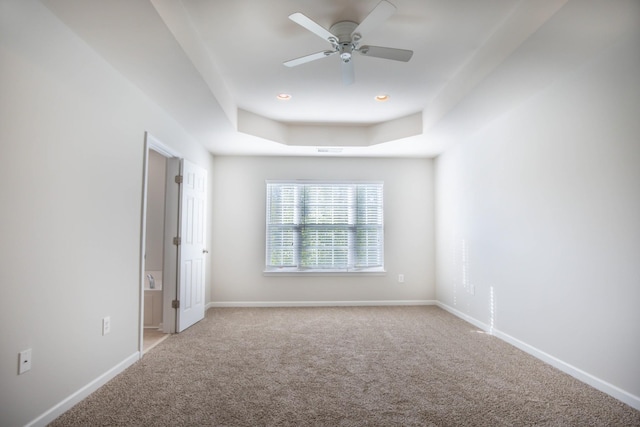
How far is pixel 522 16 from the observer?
2.42 m

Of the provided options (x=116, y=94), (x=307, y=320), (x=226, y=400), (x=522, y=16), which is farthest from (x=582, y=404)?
(x=116, y=94)

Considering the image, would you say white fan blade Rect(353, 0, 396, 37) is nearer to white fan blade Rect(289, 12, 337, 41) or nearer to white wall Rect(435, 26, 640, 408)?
white fan blade Rect(289, 12, 337, 41)

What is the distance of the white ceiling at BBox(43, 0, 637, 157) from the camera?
7.29 ft

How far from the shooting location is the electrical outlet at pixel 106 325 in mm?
2666

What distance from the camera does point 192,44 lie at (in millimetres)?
2693

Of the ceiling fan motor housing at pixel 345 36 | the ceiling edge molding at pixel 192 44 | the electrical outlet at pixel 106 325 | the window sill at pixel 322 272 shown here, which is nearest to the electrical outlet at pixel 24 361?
the electrical outlet at pixel 106 325

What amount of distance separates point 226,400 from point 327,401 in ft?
2.13

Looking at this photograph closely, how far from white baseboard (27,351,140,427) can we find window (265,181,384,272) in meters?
2.80

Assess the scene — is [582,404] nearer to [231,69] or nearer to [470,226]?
[470,226]

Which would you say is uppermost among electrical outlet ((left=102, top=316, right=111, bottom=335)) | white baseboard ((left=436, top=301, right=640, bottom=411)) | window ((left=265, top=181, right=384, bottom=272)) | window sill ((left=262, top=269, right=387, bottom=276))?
window ((left=265, top=181, right=384, bottom=272))

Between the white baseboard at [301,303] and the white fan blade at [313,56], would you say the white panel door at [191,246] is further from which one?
the white fan blade at [313,56]

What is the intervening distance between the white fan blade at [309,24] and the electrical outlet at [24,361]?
2.42 meters

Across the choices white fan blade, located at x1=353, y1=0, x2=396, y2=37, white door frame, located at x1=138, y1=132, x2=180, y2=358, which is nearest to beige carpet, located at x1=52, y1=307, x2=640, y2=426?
white door frame, located at x1=138, y1=132, x2=180, y2=358

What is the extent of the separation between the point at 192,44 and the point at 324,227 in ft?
11.4
